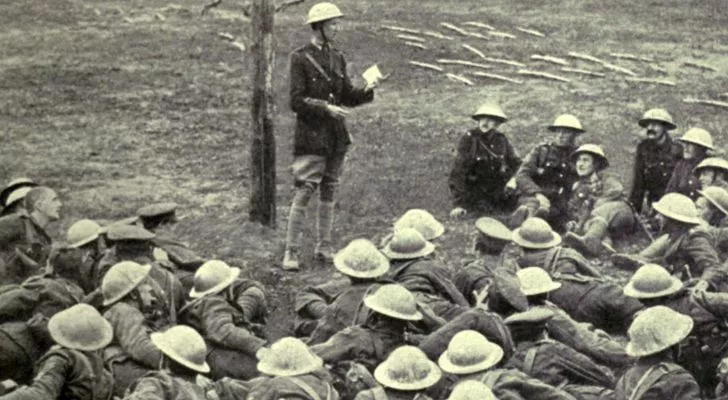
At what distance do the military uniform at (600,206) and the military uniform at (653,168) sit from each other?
0.99 feet

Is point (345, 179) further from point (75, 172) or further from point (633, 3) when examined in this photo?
point (633, 3)

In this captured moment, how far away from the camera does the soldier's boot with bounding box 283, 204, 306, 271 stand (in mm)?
8742

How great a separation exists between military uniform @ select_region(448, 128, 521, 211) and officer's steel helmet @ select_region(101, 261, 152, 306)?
13.0 ft

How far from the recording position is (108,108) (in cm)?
940

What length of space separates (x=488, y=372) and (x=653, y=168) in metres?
4.60

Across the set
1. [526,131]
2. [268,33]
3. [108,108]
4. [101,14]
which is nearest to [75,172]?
[108,108]

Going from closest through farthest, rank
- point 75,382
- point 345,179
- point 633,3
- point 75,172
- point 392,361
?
point 392,361, point 75,382, point 75,172, point 345,179, point 633,3

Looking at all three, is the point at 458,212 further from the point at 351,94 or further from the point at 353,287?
the point at 353,287

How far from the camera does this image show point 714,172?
9016 mm

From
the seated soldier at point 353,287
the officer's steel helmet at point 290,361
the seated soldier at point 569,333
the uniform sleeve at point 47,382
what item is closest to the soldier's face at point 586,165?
the seated soldier at point 569,333

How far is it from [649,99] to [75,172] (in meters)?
5.74

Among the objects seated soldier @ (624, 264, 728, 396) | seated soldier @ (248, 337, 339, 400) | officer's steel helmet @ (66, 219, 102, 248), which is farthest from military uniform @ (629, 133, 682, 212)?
officer's steel helmet @ (66, 219, 102, 248)

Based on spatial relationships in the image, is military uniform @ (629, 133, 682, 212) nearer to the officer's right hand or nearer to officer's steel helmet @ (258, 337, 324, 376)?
the officer's right hand

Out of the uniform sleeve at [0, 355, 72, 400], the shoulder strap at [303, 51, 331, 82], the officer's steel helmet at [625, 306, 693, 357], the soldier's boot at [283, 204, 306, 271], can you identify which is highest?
the shoulder strap at [303, 51, 331, 82]
